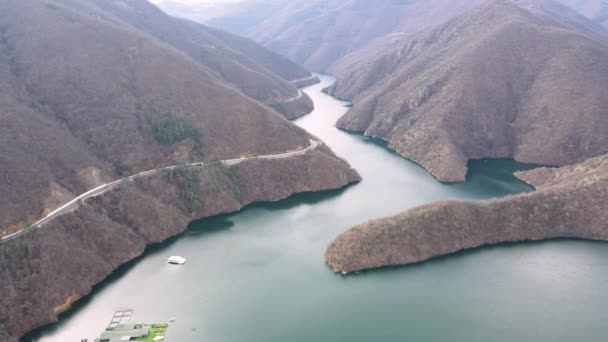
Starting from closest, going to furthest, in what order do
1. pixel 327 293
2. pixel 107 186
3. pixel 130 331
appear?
1. pixel 130 331
2. pixel 327 293
3. pixel 107 186

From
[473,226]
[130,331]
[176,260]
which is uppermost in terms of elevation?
[473,226]

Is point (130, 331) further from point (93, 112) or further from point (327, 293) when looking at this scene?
point (93, 112)

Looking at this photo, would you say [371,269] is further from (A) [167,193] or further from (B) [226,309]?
(A) [167,193]

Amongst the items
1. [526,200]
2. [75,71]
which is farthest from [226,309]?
[75,71]

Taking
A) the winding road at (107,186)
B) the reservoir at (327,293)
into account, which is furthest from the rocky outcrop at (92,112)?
the reservoir at (327,293)

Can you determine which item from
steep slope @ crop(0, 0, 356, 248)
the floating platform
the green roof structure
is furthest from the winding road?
the green roof structure

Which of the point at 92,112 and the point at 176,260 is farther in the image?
the point at 92,112

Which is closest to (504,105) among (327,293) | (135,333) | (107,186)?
(327,293)
